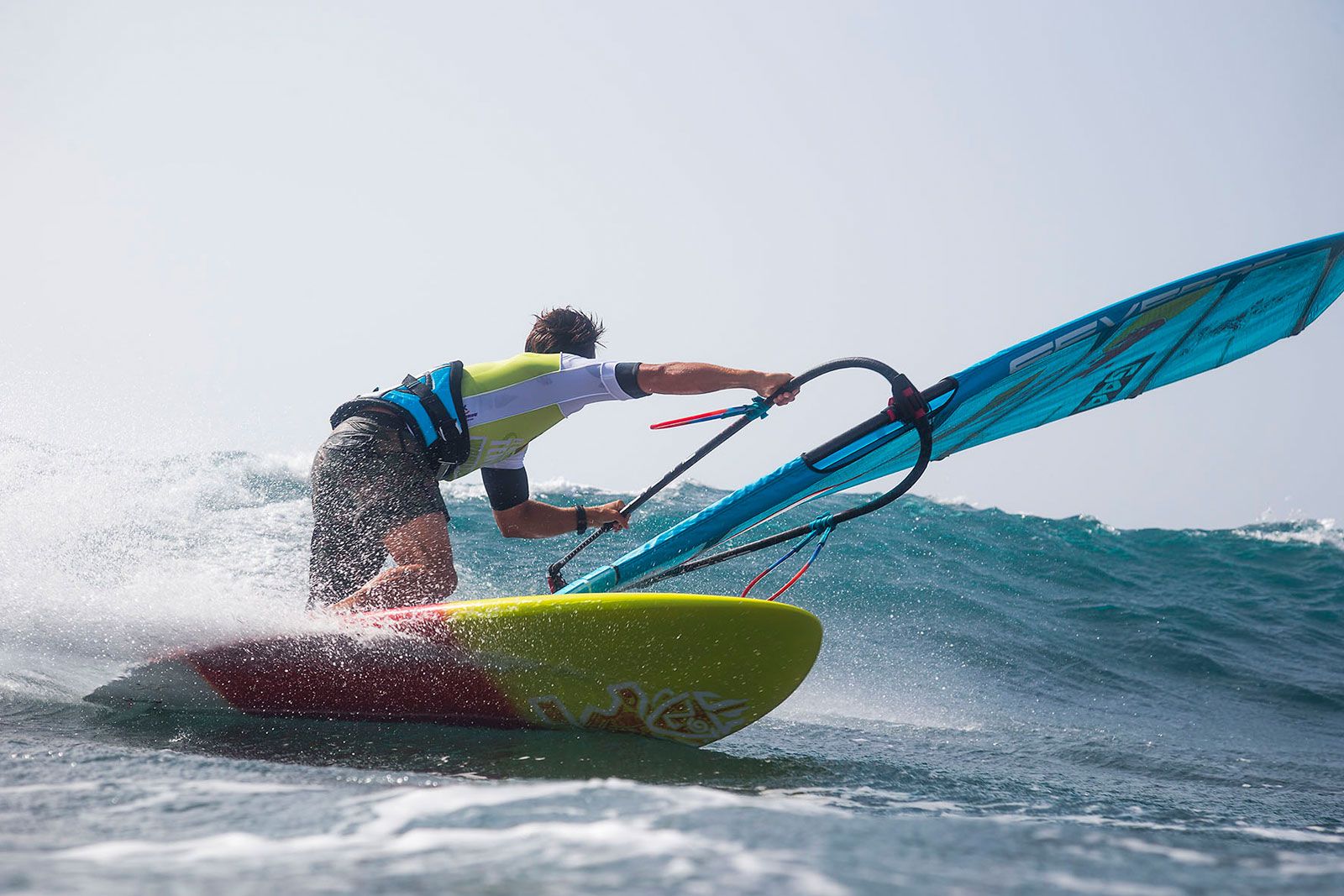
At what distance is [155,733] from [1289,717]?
22.8 feet

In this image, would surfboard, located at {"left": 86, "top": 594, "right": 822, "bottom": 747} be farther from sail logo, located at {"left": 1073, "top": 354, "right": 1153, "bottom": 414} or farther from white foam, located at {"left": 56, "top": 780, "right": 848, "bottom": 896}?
sail logo, located at {"left": 1073, "top": 354, "right": 1153, "bottom": 414}

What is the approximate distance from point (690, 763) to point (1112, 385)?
311 centimetres

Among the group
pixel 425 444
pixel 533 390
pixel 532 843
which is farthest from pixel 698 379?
pixel 532 843

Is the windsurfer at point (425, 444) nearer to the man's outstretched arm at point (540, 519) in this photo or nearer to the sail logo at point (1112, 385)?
the man's outstretched arm at point (540, 519)

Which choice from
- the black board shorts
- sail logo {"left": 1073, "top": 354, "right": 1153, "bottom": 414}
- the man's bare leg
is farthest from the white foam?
sail logo {"left": 1073, "top": 354, "right": 1153, "bottom": 414}

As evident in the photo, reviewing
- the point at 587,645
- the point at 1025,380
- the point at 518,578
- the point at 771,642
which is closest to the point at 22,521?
the point at 587,645

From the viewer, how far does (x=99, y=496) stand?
5586 mm

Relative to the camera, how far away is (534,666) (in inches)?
122

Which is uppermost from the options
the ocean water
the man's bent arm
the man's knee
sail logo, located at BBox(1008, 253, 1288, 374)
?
sail logo, located at BBox(1008, 253, 1288, 374)

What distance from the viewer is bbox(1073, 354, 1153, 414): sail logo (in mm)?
4547

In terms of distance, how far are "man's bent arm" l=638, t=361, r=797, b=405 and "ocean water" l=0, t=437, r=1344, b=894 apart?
131 centimetres

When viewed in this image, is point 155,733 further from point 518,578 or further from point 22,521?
point 518,578

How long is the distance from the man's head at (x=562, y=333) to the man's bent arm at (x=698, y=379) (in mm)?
515

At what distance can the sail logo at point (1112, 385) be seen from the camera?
455 cm
